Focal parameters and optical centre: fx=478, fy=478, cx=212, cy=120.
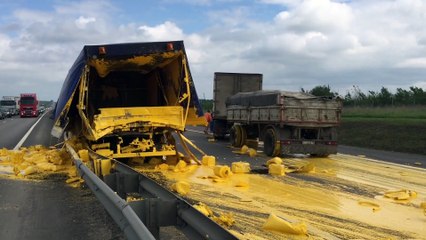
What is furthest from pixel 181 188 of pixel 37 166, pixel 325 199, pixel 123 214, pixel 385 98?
pixel 385 98

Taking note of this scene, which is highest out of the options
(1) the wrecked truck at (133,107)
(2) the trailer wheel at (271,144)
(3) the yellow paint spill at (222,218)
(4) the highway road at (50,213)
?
(1) the wrecked truck at (133,107)

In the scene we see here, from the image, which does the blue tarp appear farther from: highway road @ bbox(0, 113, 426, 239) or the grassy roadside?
the grassy roadside

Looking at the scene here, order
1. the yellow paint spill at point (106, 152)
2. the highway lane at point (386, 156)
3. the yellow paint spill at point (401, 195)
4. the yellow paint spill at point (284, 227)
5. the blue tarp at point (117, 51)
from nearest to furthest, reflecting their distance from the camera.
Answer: the yellow paint spill at point (284, 227)
the yellow paint spill at point (401, 195)
the blue tarp at point (117, 51)
the yellow paint spill at point (106, 152)
the highway lane at point (386, 156)

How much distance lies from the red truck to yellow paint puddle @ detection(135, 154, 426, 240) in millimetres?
55570

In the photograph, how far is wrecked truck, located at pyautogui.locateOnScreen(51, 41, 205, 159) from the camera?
1120cm

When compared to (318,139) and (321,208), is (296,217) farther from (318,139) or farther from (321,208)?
(318,139)

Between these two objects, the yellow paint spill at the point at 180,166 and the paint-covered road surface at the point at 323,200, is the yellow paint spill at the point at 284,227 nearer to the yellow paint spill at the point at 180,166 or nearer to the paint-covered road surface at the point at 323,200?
the paint-covered road surface at the point at 323,200

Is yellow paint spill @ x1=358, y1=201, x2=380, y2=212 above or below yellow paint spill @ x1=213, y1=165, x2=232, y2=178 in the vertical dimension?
below

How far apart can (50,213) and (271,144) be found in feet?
32.8

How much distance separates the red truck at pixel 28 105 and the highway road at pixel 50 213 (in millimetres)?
55479

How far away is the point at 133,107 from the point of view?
1241 centimetres

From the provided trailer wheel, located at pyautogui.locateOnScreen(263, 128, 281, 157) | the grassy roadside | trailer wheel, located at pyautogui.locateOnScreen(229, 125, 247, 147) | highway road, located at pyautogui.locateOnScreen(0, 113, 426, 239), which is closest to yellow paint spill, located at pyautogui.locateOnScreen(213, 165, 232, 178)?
highway road, located at pyautogui.locateOnScreen(0, 113, 426, 239)

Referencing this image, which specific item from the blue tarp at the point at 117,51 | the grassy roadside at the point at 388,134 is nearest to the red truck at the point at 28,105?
the grassy roadside at the point at 388,134

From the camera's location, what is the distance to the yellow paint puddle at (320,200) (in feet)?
20.3
